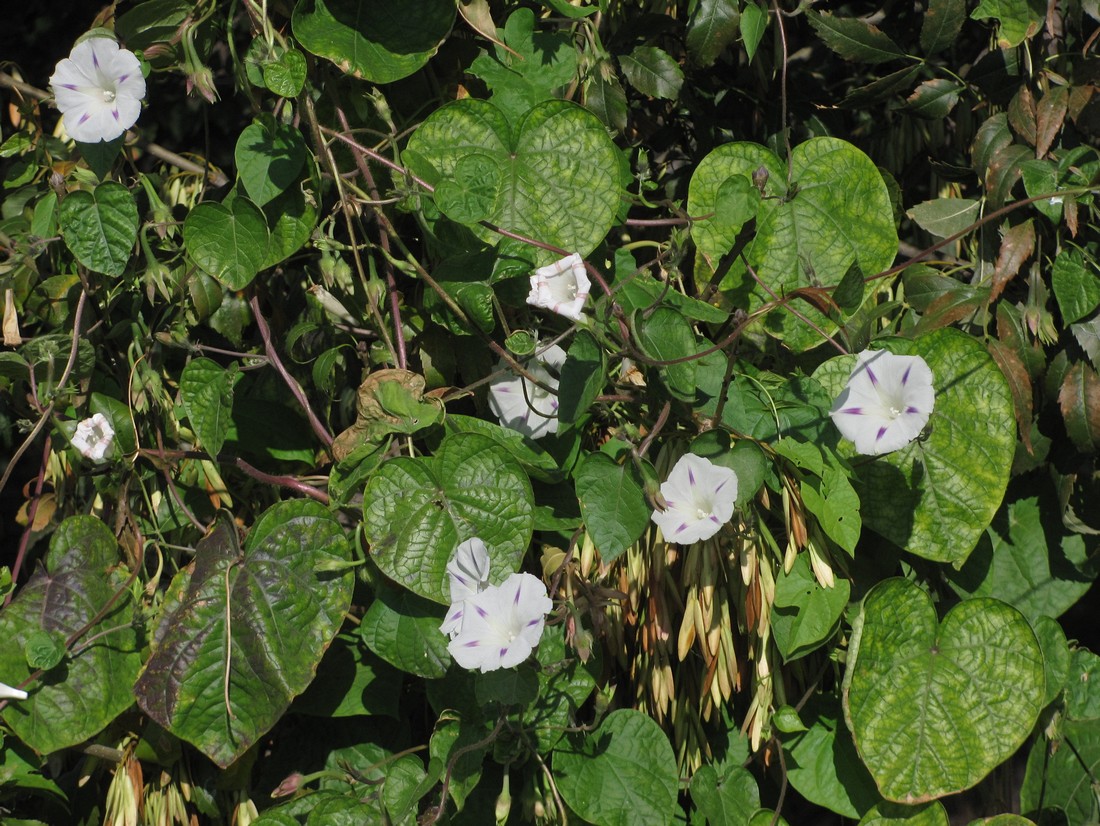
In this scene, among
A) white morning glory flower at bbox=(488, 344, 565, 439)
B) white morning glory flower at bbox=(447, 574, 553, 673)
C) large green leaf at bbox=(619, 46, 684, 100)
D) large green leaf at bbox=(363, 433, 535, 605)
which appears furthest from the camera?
large green leaf at bbox=(619, 46, 684, 100)

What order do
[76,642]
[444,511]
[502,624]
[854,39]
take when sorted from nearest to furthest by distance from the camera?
1. [502,624]
2. [444,511]
3. [76,642]
4. [854,39]

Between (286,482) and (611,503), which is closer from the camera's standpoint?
(611,503)

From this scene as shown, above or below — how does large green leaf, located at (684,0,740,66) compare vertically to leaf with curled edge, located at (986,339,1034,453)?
above

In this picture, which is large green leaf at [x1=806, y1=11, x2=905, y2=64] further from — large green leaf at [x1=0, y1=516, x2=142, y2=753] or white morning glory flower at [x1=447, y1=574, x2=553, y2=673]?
large green leaf at [x1=0, y1=516, x2=142, y2=753]

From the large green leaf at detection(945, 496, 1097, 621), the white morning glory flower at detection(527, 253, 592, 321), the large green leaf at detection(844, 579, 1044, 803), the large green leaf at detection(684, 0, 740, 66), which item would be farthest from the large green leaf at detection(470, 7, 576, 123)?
the large green leaf at detection(945, 496, 1097, 621)

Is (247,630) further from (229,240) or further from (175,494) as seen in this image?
(229,240)

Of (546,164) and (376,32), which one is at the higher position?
(376,32)

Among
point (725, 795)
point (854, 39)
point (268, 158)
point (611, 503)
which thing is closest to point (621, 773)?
point (725, 795)

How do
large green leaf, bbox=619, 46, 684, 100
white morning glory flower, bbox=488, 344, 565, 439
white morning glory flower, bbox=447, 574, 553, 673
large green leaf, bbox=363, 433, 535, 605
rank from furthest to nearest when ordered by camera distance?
large green leaf, bbox=619, 46, 684, 100, white morning glory flower, bbox=488, 344, 565, 439, large green leaf, bbox=363, 433, 535, 605, white morning glory flower, bbox=447, 574, 553, 673
